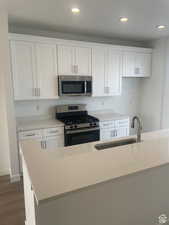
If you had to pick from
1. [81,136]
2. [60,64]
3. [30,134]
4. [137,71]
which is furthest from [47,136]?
[137,71]

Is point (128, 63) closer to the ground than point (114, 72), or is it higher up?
higher up

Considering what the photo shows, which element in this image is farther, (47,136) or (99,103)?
(99,103)

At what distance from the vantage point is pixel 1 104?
10.8ft

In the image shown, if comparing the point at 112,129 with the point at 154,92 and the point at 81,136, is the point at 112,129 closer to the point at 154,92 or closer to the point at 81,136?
the point at 81,136

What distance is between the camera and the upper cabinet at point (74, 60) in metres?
3.54

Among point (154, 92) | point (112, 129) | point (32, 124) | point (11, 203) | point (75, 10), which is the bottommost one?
point (11, 203)

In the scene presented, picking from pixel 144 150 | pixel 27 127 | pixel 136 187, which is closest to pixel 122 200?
pixel 136 187

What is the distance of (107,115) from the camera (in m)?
4.25

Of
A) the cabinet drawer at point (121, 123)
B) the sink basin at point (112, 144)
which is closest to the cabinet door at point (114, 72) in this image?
the cabinet drawer at point (121, 123)

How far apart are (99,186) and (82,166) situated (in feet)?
0.75

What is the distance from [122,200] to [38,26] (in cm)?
332

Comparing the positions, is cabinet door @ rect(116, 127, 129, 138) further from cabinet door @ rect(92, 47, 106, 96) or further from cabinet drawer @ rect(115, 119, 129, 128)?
cabinet door @ rect(92, 47, 106, 96)

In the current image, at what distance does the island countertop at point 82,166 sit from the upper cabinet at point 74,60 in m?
2.13

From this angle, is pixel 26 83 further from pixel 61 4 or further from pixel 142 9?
pixel 142 9
